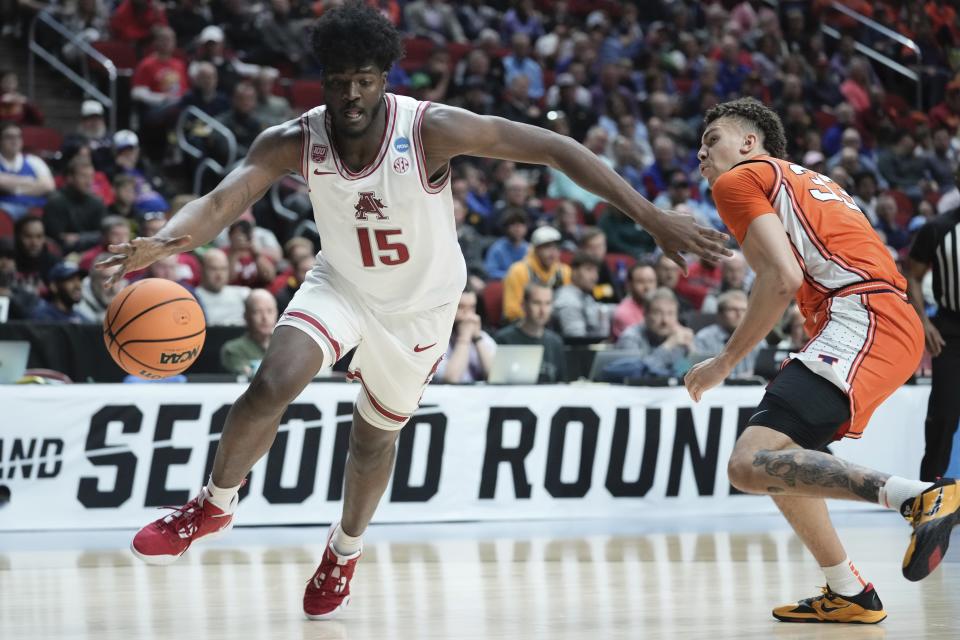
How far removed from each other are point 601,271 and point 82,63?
6218 millimetres

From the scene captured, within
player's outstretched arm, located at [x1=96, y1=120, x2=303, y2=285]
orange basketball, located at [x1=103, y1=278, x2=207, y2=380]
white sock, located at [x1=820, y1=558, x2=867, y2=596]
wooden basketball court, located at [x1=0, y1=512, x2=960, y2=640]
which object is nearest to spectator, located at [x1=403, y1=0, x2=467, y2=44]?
wooden basketball court, located at [x1=0, y1=512, x2=960, y2=640]

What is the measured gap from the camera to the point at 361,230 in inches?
195

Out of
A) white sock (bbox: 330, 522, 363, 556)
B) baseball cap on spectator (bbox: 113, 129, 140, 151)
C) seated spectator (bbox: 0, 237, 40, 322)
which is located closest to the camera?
white sock (bbox: 330, 522, 363, 556)

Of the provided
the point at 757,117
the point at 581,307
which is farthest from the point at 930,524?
the point at 581,307

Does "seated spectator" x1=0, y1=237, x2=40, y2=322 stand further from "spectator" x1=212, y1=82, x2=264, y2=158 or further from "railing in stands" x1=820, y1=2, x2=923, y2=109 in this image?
"railing in stands" x1=820, y1=2, x2=923, y2=109

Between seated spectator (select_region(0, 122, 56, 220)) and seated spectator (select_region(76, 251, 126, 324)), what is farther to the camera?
seated spectator (select_region(0, 122, 56, 220))

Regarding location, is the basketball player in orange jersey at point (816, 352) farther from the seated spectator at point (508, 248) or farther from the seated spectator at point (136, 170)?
the seated spectator at point (136, 170)

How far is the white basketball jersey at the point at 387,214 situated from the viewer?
491 cm

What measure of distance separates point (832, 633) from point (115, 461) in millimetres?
5012

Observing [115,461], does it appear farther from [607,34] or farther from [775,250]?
[607,34]

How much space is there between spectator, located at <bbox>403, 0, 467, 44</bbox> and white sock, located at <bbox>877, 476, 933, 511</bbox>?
12761mm

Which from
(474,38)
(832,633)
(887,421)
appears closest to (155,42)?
(474,38)

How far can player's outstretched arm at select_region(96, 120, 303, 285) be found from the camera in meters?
4.54

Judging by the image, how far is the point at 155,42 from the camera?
1348 centimetres
